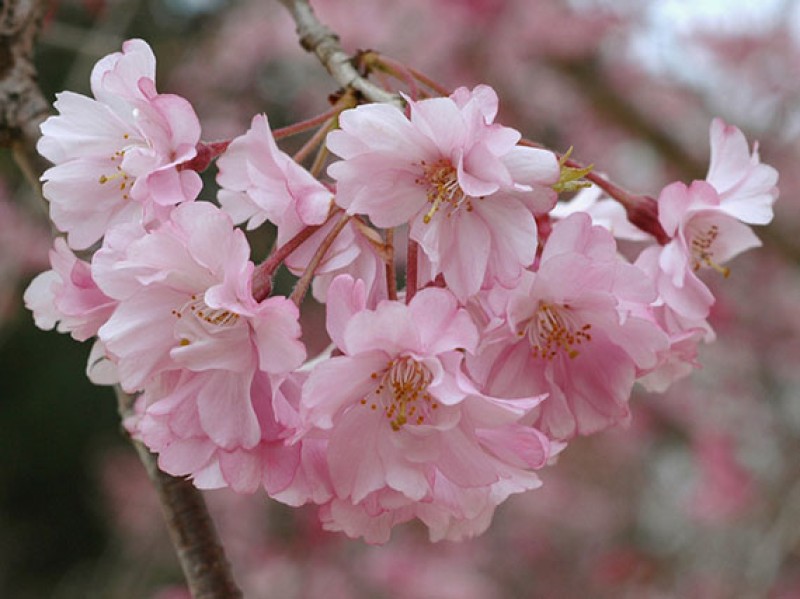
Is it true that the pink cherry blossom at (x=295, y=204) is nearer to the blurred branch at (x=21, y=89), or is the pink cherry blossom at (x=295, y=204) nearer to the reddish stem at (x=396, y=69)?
the reddish stem at (x=396, y=69)

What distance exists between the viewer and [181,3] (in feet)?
15.5

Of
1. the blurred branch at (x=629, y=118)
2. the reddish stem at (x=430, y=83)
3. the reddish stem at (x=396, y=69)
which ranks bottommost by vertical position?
the blurred branch at (x=629, y=118)

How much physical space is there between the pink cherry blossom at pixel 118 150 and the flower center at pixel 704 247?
17.2 inches

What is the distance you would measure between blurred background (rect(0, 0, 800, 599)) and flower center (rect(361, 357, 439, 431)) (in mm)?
2321

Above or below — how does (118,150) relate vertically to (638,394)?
above

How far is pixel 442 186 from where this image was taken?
2.37 ft

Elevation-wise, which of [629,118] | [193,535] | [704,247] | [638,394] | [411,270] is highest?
[411,270]

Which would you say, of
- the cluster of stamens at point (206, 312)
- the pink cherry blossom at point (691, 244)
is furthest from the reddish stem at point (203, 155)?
the pink cherry blossom at point (691, 244)

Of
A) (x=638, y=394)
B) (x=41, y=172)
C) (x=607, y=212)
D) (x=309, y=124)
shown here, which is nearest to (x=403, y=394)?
(x=309, y=124)

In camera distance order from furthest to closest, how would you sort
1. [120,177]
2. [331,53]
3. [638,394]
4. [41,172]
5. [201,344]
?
[638,394]
[41,172]
[331,53]
[120,177]
[201,344]

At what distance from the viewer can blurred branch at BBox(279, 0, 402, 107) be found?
79 cm

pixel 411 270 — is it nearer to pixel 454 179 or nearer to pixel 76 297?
pixel 454 179

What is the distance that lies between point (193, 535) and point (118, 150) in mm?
370

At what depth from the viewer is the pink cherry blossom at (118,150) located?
0.73 m
